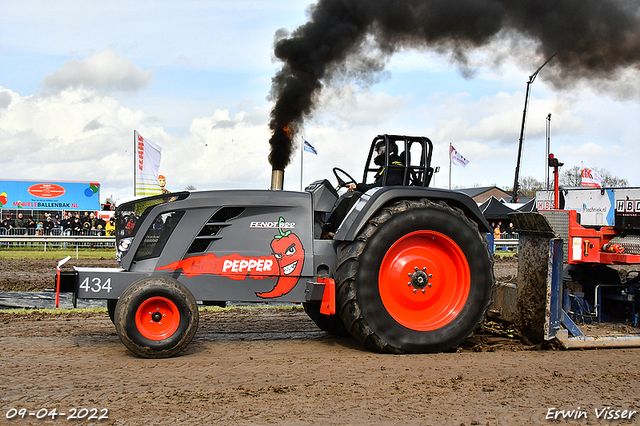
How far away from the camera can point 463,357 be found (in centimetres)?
525

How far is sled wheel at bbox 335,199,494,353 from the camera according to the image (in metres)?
5.22

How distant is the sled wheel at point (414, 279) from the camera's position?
5.22 metres

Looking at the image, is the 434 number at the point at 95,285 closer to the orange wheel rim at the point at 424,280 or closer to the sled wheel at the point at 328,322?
the sled wheel at the point at 328,322

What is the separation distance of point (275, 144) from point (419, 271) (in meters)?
4.91

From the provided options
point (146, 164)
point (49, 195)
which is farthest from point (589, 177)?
point (49, 195)

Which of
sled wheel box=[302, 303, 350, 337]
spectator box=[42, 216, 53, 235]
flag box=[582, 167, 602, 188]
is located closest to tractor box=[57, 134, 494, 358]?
sled wheel box=[302, 303, 350, 337]

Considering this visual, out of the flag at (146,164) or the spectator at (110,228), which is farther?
the spectator at (110,228)

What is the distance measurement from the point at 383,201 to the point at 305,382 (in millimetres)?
1859

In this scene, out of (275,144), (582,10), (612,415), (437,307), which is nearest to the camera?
(612,415)

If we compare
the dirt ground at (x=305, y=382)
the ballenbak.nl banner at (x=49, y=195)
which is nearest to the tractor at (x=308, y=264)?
the dirt ground at (x=305, y=382)

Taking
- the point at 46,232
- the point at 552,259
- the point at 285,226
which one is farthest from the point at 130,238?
the point at 46,232

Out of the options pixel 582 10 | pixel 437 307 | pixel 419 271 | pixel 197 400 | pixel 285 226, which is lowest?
pixel 197 400

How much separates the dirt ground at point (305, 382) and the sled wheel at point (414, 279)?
0.74ft

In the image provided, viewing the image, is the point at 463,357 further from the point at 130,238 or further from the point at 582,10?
the point at 582,10
